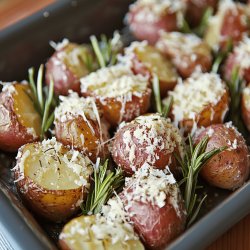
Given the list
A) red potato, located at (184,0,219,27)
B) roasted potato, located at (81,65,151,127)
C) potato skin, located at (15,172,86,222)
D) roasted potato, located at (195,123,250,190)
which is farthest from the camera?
red potato, located at (184,0,219,27)

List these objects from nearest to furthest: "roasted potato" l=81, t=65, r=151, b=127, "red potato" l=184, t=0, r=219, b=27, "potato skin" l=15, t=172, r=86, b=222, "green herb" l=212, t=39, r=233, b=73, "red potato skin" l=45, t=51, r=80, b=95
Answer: "potato skin" l=15, t=172, r=86, b=222, "roasted potato" l=81, t=65, r=151, b=127, "red potato skin" l=45, t=51, r=80, b=95, "green herb" l=212, t=39, r=233, b=73, "red potato" l=184, t=0, r=219, b=27

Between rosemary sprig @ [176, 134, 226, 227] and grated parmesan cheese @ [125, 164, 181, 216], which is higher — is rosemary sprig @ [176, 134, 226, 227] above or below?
below

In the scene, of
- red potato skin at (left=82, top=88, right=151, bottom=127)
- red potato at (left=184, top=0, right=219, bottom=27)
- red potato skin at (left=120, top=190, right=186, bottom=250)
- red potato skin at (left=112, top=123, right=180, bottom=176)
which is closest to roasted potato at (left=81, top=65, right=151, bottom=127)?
red potato skin at (left=82, top=88, right=151, bottom=127)

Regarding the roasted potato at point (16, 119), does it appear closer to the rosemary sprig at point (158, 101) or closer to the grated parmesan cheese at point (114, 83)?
the grated parmesan cheese at point (114, 83)

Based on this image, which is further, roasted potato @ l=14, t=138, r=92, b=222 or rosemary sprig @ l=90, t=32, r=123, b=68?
rosemary sprig @ l=90, t=32, r=123, b=68

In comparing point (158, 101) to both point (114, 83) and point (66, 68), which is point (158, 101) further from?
point (66, 68)

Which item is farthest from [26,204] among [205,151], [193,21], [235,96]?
[193,21]

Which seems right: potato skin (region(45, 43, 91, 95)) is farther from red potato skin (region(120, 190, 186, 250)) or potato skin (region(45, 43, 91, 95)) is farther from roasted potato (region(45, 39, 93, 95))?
red potato skin (region(120, 190, 186, 250))

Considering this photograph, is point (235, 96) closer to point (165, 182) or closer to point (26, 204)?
point (165, 182)
